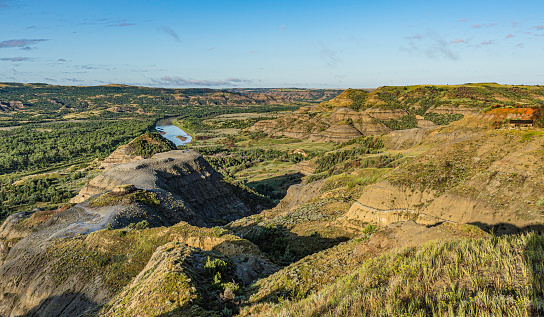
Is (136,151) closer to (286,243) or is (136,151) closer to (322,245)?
(286,243)

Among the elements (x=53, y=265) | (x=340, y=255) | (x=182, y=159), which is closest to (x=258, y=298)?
(x=340, y=255)

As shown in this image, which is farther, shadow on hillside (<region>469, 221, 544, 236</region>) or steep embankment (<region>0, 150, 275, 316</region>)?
steep embankment (<region>0, 150, 275, 316</region>)

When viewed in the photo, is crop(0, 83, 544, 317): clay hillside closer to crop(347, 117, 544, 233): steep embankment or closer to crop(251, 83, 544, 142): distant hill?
crop(347, 117, 544, 233): steep embankment

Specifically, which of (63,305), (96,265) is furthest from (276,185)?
(63,305)

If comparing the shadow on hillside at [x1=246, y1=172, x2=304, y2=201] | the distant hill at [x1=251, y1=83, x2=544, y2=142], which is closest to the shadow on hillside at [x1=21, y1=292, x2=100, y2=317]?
the shadow on hillside at [x1=246, y1=172, x2=304, y2=201]

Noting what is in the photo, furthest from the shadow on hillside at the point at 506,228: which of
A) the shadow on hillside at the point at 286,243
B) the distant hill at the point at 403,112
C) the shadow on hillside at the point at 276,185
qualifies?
the distant hill at the point at 403,112

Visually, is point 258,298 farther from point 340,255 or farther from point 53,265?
point 53,265
